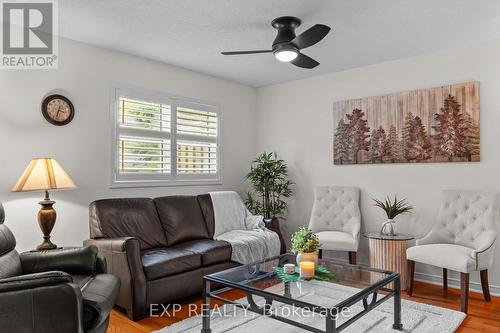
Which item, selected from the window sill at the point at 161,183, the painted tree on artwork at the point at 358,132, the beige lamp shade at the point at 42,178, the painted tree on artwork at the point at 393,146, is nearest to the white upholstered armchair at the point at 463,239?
the painted tree on artwork at the point at 393,146

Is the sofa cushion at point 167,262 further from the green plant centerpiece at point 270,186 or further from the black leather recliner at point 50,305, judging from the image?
the green plant centerpiece at point 270,186

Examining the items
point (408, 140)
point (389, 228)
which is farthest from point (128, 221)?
point (408, 140)

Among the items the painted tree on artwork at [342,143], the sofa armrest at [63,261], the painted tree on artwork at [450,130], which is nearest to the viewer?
the sofa armrest at [63,261]

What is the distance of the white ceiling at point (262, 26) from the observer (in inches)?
112

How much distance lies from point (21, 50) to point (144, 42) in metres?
1.13

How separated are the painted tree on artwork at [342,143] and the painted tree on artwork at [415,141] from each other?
0.71 metres

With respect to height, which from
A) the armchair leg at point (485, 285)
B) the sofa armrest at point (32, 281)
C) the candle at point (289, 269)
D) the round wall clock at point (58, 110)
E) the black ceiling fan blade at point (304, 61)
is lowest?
the armchair leg at point (485, 285)

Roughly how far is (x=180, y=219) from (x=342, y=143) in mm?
2326

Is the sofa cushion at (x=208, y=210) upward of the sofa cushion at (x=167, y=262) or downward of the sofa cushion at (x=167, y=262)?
upward

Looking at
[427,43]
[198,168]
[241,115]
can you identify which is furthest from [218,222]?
[427,43]

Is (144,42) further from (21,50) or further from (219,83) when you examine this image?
(219,83)

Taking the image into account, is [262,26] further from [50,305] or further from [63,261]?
[50,305]

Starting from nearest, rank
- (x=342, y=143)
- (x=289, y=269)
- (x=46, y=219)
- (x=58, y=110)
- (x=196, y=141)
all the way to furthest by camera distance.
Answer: (x=289, y=269), (x=46, y=219), (x=58, y=110), (x=342, y=143), (x=196, y=141)

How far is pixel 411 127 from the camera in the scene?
410 centimetres
